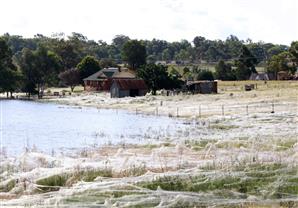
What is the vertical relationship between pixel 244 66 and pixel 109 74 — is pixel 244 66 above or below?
above

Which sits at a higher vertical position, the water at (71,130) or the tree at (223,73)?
the tree at (223,73)

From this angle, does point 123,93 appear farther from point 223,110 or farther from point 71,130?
point 71,130

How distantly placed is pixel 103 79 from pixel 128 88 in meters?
19.2

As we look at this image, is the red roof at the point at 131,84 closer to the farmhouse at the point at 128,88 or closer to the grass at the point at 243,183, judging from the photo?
the farmhouse at the point at 128,88

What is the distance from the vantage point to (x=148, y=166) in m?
20.8

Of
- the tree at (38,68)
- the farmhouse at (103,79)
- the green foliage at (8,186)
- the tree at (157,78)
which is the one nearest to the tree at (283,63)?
the farmhouse at (103,79)

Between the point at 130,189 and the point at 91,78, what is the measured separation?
321 ft

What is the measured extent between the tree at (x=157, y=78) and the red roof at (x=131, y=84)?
120cm

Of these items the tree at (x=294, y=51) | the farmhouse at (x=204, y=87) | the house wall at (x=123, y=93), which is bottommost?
the house wall at (x=123, y=93)

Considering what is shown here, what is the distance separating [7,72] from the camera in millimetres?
104938

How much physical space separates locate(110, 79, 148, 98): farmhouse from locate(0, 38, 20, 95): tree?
21404 millimetres

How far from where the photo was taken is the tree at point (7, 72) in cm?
10544

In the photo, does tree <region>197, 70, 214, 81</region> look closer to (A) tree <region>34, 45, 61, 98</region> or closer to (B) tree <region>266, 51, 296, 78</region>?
(B) tree <region>266, 51, 296, 78</region>

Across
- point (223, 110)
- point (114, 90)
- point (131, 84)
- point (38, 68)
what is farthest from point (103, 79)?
point (223, 110)
